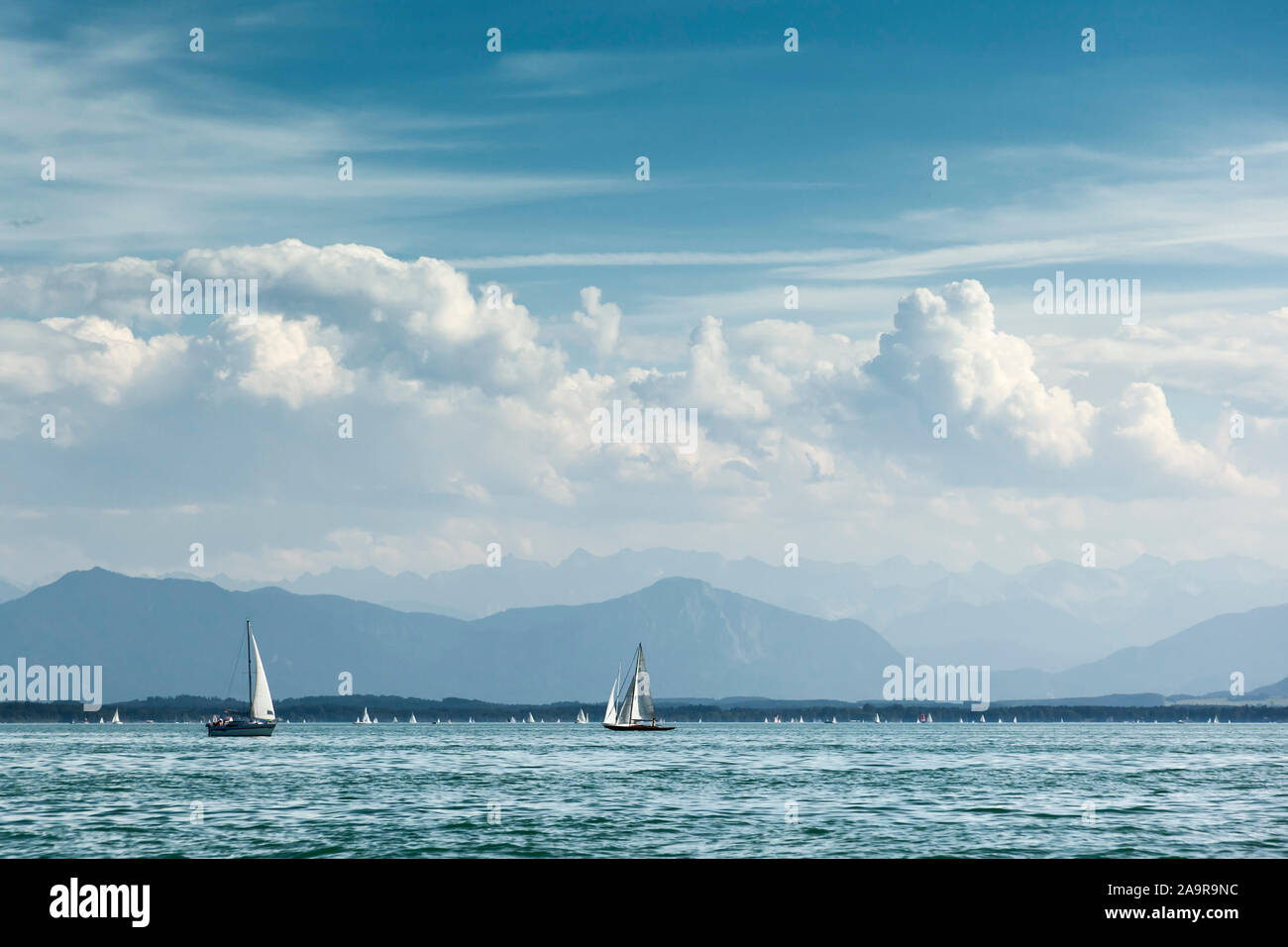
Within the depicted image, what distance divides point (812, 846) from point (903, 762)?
87.5m
